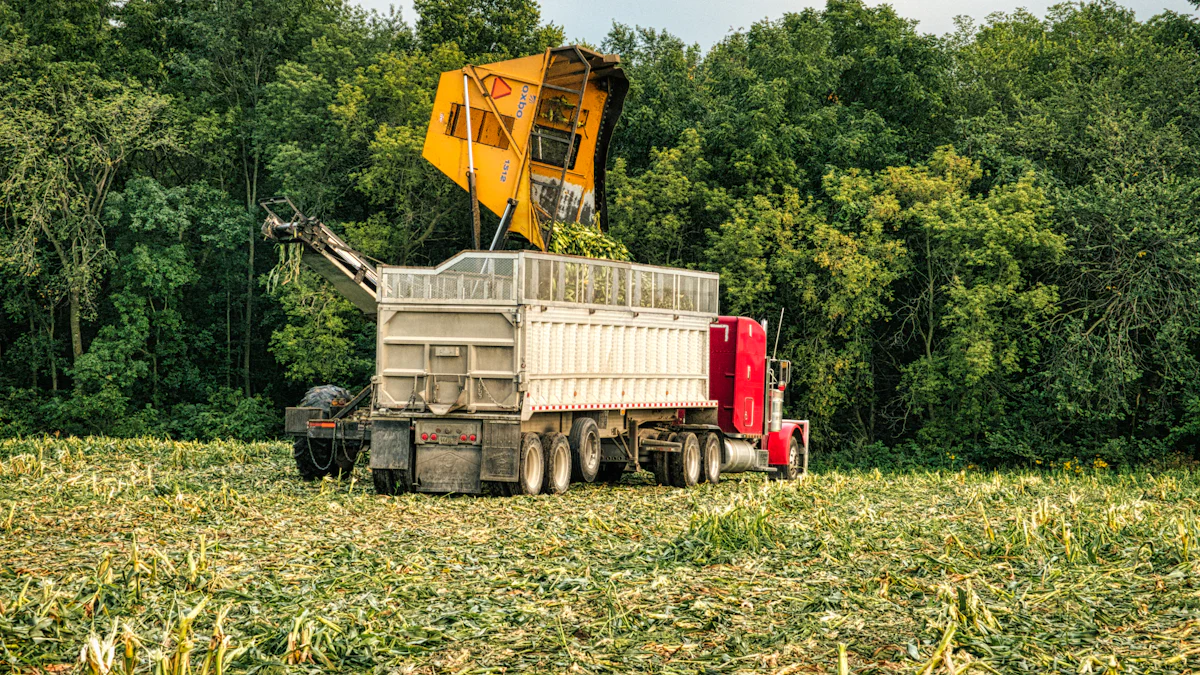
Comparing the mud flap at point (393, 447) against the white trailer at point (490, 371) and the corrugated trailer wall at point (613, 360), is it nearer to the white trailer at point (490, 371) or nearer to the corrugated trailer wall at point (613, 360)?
the white trailer at point (490, 371)

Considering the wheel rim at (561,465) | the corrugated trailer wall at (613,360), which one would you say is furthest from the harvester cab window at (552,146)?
the wheel rim at (561,465)

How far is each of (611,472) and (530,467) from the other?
4.37m

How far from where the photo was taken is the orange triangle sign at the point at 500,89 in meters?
21.5

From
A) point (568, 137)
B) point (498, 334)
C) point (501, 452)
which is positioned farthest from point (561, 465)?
point (568, 137)

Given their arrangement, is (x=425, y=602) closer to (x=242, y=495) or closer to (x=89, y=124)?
(x=242, y=495)

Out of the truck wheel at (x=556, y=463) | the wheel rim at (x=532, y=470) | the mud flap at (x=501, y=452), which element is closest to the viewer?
the mud flap at (x=501, y=452)

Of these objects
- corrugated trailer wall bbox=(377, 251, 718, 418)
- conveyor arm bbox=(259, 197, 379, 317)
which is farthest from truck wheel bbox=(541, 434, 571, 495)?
conveyor arm bbox=(259, 197, 379, 317)

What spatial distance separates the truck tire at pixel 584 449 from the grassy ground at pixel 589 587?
9.02ft

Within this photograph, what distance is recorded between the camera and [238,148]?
4259 cm

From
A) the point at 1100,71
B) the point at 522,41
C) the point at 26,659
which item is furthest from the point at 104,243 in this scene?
the point at 26,659

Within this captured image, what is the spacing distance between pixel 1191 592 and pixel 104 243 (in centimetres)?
3401

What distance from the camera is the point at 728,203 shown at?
35.5 meters

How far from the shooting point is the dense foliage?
3100 cm

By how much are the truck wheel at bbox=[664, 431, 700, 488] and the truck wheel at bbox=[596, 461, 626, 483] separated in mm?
977
